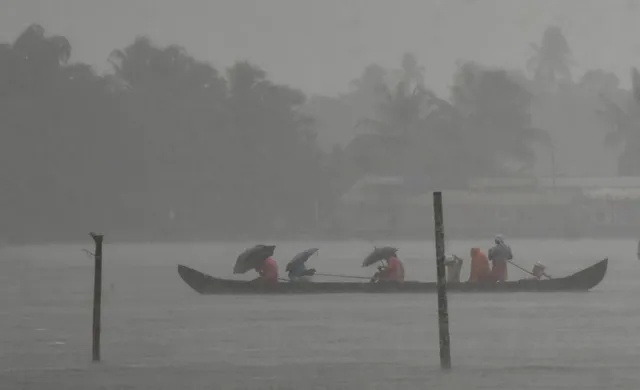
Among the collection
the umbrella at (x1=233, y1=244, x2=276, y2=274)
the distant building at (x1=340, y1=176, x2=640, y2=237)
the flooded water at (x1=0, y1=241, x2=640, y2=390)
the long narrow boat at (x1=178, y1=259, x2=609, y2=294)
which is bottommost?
the flooded water at (x1=0, y1=241, x2=640, y2=390)

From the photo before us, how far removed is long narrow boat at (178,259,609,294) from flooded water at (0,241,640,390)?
0.47 m

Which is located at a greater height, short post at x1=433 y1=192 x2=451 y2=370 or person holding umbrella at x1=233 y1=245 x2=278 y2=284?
person holding umbrella at x1=233 y1=245 x2=278 y2=284

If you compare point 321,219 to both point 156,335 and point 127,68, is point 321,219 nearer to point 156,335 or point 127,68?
point 127,68

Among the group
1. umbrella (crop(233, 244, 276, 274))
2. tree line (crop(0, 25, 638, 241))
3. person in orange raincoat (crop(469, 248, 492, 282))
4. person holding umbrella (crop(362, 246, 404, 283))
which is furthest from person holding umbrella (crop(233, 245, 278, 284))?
tree line (crop(0, 25, 638, 241))

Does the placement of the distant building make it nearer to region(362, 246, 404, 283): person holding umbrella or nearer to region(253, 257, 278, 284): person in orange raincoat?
region(253, 257, 278, 284): person in orange raincoat

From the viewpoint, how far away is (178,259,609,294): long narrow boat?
38.8m

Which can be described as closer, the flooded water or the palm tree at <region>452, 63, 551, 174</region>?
the flooded water

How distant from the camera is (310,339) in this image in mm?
27531

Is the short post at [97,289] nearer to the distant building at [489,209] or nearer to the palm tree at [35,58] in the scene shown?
the palm tree at [35,58]

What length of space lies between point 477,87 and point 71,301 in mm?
97336

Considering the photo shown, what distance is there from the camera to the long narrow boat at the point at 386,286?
38.8 m

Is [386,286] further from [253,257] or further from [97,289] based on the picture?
[97,289]

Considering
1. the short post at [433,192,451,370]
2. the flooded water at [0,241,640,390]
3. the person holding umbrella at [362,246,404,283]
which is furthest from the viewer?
the person holding umbrella at [362,246,404,283]

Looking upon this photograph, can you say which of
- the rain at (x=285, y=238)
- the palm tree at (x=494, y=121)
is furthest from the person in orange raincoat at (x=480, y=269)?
the palm tree at (x=494, y=121)
